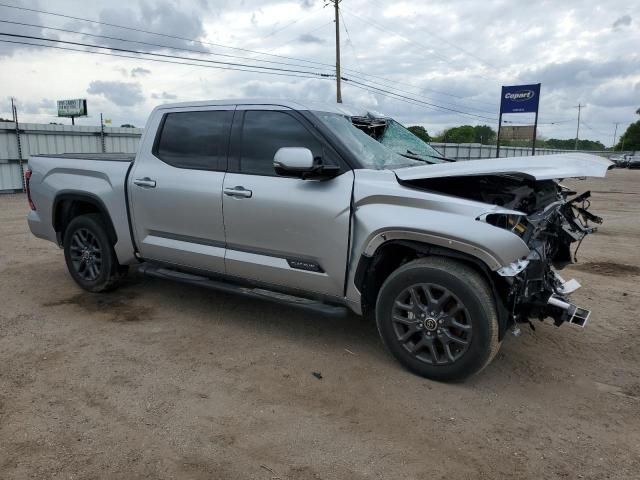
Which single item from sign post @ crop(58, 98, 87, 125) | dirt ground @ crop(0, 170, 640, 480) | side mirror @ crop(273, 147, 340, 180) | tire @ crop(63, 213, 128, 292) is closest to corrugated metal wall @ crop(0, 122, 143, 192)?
sign post @ crop(58, 98, 87, 125)

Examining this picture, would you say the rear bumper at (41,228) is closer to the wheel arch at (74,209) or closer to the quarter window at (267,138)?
the wheel arch at (74,209)

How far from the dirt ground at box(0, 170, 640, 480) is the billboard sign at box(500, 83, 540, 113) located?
2230 cm

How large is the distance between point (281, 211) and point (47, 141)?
17956 millimetres

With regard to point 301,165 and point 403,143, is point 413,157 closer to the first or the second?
point 403,143

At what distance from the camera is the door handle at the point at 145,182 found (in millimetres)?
4625

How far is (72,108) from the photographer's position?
95.9 ft

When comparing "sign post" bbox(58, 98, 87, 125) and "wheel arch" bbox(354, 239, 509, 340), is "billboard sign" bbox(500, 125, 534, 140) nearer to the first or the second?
"sign post" bbox(58, 98, 87, 125)

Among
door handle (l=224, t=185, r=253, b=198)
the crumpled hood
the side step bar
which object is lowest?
the side step bar

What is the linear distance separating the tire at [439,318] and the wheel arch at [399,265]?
0.06 m

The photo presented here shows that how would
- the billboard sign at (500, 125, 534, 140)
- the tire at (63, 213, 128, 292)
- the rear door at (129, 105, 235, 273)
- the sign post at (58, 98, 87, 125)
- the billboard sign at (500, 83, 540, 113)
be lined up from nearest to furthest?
1. the rear door at (129, 105, 235, 273)
2. the tire at (63, 213, 128, 292)
3. the billboard sign at (500, 83, 540, 113)
4. the sign post at (58, 98, 87, 125)
5. the billboard sign at (500, 125, 534, 140)

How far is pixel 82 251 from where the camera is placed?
5.38 meters

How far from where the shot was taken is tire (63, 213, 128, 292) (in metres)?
5.17

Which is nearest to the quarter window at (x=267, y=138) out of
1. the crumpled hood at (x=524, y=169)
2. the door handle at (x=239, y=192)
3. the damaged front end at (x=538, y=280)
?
the door handle at (x=239, y=192)

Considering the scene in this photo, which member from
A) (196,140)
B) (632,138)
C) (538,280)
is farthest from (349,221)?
(632,138)
